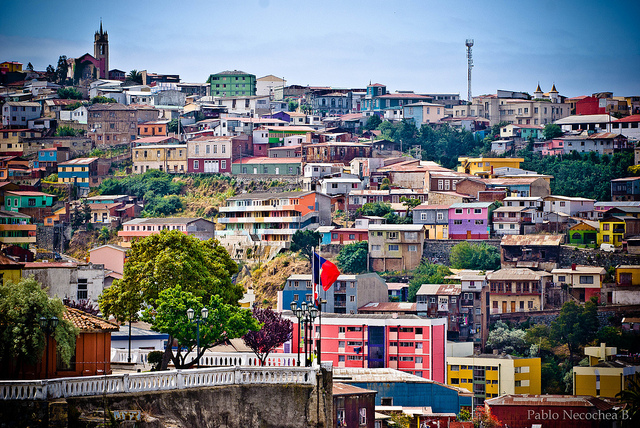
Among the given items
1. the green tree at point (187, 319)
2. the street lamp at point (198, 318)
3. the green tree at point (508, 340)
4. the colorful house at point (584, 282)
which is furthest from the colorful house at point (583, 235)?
the street lamp at point (198, 318)

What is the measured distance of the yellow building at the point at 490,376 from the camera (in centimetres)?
6862

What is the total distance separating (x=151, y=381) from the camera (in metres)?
27.0

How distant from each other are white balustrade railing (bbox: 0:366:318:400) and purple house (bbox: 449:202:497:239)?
62.1 m

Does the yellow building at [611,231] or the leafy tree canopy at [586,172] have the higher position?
the leafy tree canopy at [586,172]

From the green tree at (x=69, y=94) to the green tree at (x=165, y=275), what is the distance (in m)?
91.9

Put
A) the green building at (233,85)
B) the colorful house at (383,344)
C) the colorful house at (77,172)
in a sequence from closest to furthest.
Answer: the colorful house at (383,344), the colorful house at (77,172), the green building at (233,85)

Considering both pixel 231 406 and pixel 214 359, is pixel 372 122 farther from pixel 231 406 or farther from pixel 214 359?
pixel 231 406

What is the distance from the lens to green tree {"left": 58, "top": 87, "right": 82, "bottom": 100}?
128 m

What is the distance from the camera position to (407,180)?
101 meters

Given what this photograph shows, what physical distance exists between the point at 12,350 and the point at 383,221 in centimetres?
6403

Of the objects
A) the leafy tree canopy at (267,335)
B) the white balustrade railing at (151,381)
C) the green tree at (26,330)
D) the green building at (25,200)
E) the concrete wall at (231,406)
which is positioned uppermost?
the green building at (25,200)

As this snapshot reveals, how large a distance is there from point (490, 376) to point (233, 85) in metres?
73.6

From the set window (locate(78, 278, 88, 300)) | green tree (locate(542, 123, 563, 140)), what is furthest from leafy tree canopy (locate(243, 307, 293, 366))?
green tree (locate(542, 123, 563, 140))

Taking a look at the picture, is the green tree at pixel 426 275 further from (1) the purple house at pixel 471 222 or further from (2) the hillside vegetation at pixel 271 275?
(2) the hillside vegetation at pixel 271 275
